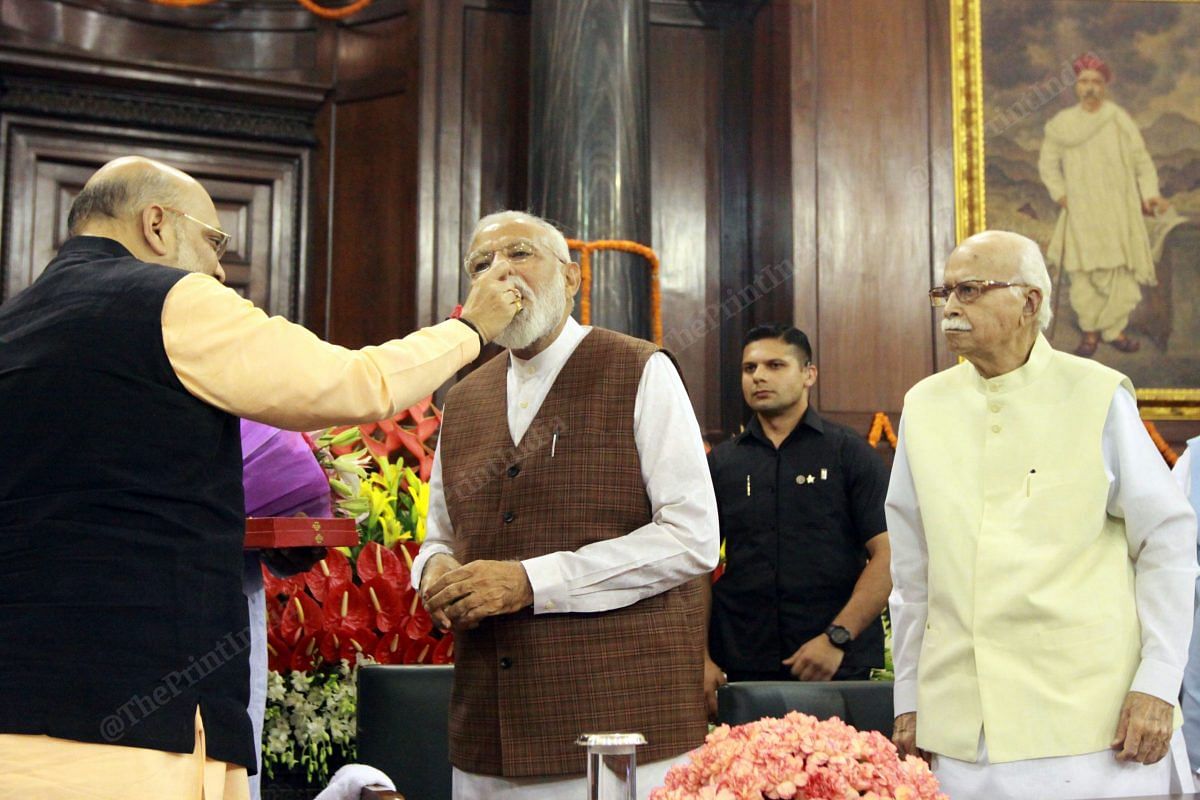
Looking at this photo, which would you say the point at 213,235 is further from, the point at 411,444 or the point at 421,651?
the point at 411,444

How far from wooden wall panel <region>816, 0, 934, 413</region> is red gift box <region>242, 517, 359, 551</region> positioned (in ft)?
13.4

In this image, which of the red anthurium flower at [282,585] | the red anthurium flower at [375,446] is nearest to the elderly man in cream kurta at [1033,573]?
the red anthurium flower at [282,585]

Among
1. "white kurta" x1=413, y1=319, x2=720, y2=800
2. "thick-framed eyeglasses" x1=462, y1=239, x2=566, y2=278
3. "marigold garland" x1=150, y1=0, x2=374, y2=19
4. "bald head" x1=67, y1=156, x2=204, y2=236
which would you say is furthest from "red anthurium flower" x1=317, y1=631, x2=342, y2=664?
"marigold garland" x1=150, y1=0, x2=374, y2=19

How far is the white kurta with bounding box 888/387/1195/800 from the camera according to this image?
232cm

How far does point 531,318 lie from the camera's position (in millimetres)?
2717

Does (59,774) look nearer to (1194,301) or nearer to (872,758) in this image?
(872,758)

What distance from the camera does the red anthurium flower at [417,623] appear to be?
351 cm

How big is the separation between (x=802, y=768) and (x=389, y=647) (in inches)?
87.1

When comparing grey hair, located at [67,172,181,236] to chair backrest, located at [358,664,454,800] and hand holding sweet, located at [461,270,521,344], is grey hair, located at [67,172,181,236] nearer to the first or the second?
hand holding sweet, located at [461,270,521,344]

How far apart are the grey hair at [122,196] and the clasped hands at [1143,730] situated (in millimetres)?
1844

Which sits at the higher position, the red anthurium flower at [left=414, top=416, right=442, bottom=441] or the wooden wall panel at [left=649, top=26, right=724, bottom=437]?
the wooden wall panel at [left=649, top=26, right=724, bottom=437]

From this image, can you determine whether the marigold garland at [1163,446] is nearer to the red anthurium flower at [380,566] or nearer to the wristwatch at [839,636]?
the wristwatch at [839,636]

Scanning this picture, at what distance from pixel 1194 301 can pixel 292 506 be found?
17.6 ft
